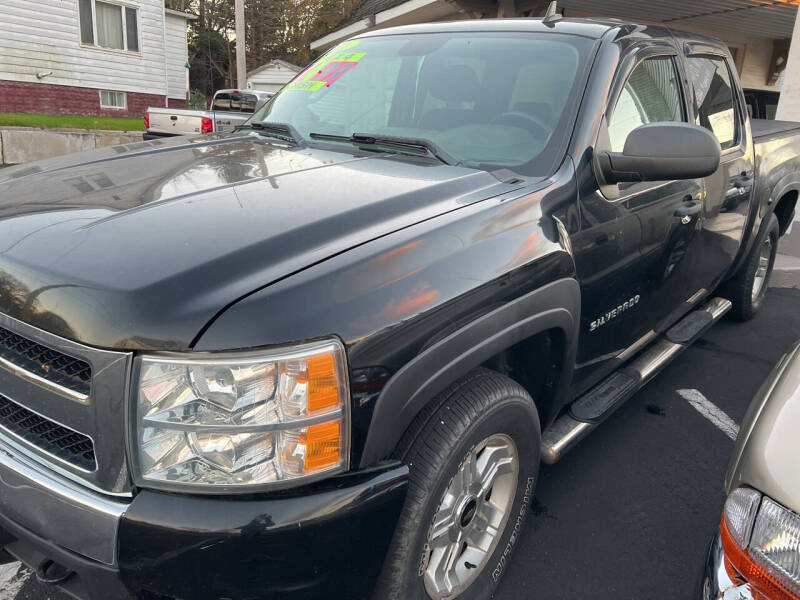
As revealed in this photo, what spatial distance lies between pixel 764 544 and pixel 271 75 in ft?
88.7

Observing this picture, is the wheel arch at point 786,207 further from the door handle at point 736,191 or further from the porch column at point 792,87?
the porch column at point 792,87

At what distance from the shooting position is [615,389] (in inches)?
113

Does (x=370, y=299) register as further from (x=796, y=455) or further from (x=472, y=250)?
(x=796, y=455)

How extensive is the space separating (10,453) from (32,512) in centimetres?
19

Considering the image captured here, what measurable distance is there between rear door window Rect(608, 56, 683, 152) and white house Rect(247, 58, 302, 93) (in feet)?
76.6

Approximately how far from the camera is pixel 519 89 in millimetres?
2572

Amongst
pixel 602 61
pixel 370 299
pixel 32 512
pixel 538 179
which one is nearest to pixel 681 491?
pixel 538 179

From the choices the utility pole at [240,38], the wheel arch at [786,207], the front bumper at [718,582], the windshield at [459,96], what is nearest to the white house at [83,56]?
the utility pole at [240,38]

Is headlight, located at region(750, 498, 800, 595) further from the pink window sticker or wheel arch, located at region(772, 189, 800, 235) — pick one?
wheel arch, located at region(772, 189, 800, 235)

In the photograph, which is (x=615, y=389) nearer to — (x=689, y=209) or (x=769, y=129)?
(x=689, y=209)

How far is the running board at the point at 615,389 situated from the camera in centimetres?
247

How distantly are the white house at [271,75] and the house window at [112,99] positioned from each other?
6.59 m

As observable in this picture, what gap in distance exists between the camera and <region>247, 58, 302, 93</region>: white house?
Result: 2509 centimetres

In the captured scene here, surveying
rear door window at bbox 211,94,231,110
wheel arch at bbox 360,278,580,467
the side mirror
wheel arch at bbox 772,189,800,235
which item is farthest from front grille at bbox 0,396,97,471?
rear door window at bbox 211,94,231,110
